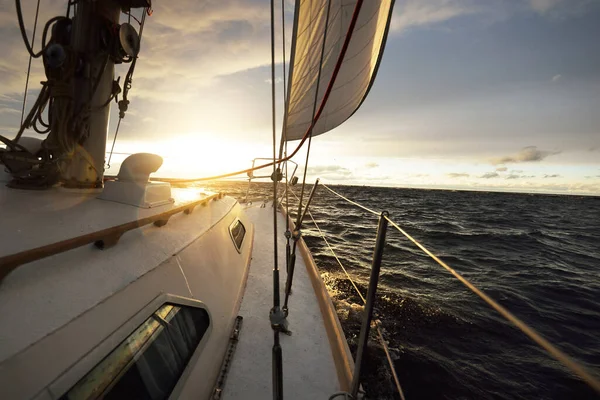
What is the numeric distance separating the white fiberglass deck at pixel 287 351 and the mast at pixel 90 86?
9.38 ft

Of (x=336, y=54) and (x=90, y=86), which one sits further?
(x=336, y=54)

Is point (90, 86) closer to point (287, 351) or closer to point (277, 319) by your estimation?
point (277, 319)

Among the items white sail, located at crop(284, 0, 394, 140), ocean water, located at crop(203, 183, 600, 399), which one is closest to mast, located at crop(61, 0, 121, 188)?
white sail, located at crop(284, 0, 394, 140)

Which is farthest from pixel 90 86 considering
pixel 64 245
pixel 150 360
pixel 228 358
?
pixel 228 358

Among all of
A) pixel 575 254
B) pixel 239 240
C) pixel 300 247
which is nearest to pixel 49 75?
pixel 239 240

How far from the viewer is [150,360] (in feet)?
5.96

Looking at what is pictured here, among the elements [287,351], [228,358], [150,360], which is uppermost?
[150,360]

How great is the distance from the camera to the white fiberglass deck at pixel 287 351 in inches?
98.7

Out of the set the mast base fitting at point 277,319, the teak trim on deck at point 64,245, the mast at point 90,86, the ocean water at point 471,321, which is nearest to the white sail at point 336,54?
the teak trim on deck at point 64,245

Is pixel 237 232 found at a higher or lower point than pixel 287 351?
higher

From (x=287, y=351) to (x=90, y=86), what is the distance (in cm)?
424

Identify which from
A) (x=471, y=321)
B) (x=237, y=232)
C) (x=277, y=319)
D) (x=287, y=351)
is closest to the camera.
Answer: (x=277, y=319)

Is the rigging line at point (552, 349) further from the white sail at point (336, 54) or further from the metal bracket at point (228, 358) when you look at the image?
the white sail at point (336, 54)

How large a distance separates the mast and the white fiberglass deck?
2.86 m
